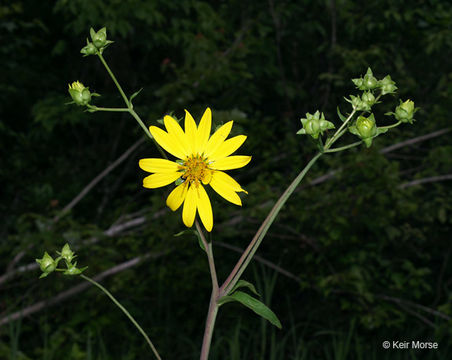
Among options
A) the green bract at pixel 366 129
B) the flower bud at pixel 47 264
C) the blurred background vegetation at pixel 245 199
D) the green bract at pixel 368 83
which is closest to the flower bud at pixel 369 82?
the green bract at pixel 368 83

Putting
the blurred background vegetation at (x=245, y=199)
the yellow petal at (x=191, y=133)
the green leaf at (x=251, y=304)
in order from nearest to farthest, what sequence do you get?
the green leaf at (x=251, y=304), the yellow petal at (x=191, y=133), the blurred background vegetation at (x=245, y=199)

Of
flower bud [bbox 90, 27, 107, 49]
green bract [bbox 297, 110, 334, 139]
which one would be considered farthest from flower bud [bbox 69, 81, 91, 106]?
green bract [bbox 297, 110, 334, 139]

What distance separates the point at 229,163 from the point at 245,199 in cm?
234

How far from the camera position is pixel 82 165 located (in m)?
5.45

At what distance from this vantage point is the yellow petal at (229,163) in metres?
1.11

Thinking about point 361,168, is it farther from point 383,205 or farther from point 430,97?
point 430,97

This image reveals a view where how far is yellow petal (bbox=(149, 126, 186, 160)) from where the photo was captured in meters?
1.09

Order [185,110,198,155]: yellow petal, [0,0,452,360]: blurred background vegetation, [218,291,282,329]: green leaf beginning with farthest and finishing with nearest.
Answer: [0,0,452,360]: blurred background vegetation, [185,110,198,155]: yellow petal, [218,291,282,329]: green leaf

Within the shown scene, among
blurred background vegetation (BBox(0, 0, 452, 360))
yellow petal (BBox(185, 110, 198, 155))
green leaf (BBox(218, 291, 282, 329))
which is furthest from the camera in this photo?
blurred background vegetation (BBox(0, 0, 452, 360))

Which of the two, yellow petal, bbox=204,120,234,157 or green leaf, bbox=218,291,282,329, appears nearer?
green leaf, bbox=218,291,282,329

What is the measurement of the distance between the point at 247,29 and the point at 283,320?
7.89 ft

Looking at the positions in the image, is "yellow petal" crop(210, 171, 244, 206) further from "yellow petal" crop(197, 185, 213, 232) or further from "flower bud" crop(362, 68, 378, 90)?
"flower bud" crop(362, 68, 378, 90)

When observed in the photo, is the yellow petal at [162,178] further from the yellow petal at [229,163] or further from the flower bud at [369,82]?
the flower bud at [369,82]

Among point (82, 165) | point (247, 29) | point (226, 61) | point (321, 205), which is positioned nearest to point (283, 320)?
point (321, 205)
